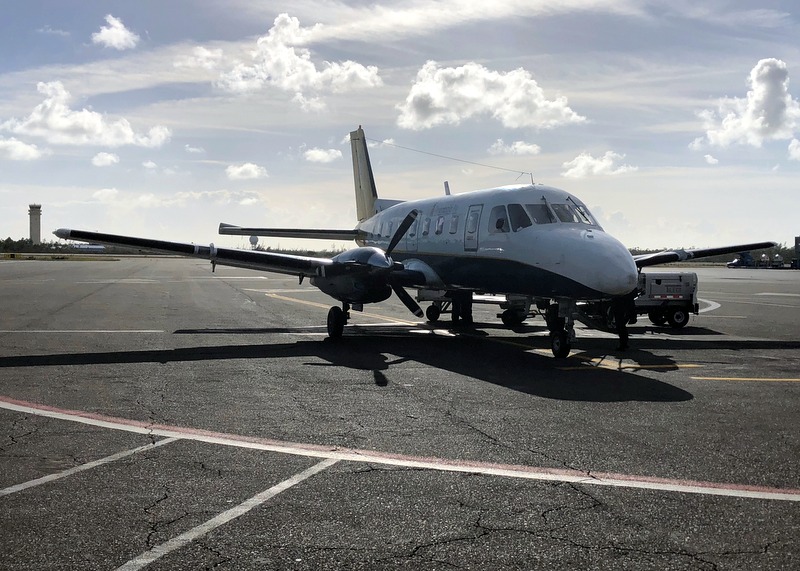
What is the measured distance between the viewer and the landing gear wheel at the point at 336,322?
19312 millimetres

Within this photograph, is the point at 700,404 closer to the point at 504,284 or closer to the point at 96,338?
the point at 504,284

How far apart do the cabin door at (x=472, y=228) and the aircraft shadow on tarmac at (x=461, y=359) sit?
7.81ft

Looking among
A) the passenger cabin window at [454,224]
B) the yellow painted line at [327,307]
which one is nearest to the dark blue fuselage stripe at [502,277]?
the passenger cabin window at [454,224]

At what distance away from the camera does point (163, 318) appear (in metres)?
25.0

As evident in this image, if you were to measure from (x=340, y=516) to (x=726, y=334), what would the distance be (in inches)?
720

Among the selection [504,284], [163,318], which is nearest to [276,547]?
[504,284]

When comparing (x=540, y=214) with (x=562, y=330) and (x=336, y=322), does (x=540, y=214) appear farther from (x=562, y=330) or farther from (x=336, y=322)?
(x=336, y=322)

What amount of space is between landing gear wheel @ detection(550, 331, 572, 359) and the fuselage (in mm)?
831

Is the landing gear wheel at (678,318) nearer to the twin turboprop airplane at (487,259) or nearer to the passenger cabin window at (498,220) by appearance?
the twin turboprop airplane at (487,259)

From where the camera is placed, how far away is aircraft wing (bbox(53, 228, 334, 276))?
18688mm

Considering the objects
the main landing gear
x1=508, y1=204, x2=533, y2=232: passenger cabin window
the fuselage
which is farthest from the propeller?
x1=508, y1=204, x2=533, y2=232: passenger cabin window

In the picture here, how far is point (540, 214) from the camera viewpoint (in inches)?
688

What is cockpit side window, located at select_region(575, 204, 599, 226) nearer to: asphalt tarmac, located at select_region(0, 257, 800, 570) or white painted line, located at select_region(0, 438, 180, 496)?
asphalt tarmac, located at select_region(0, 257, 800, 570)

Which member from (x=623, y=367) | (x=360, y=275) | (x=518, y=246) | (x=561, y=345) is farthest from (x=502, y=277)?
(x=623, y=367)
